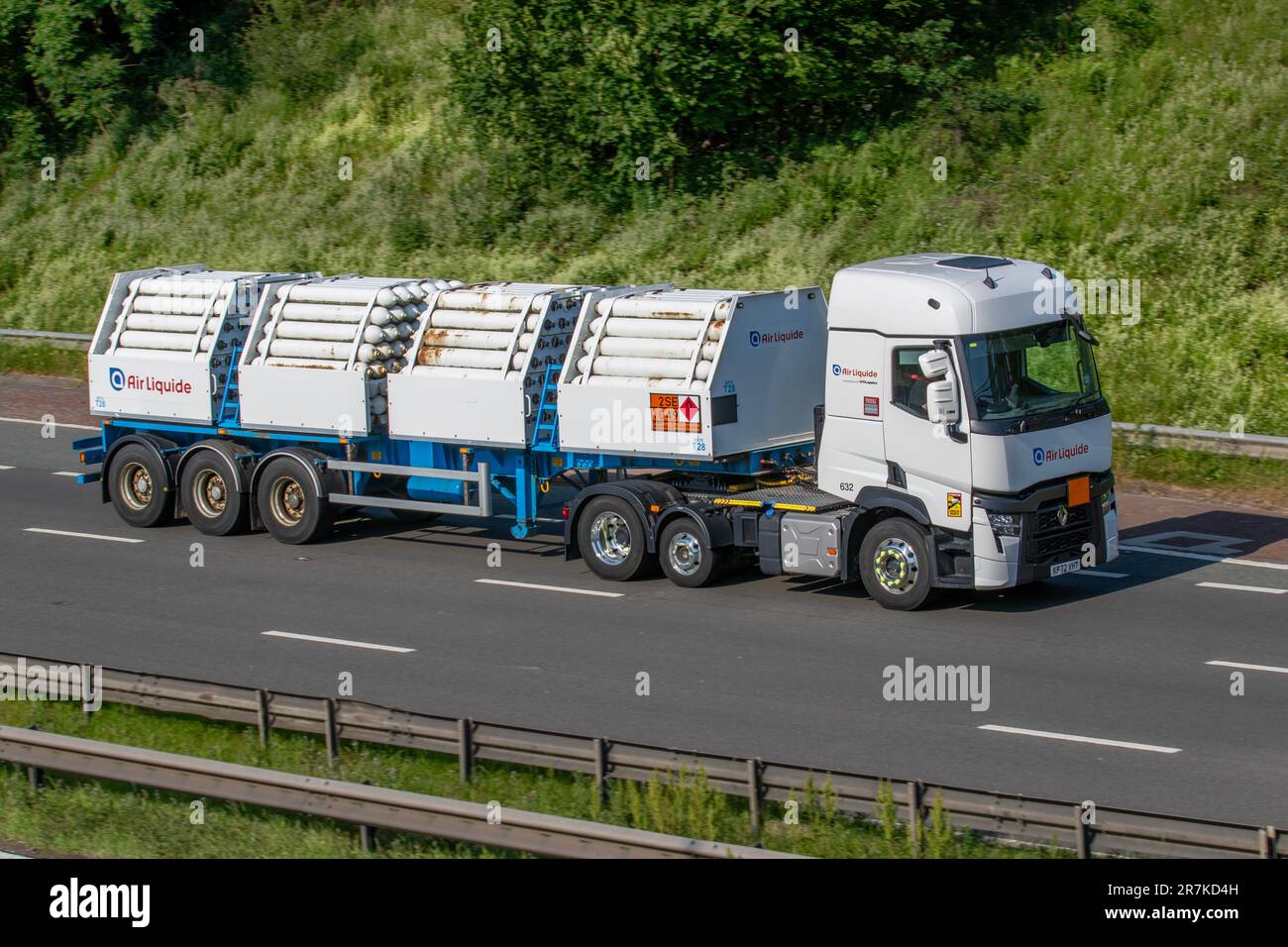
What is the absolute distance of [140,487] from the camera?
20.4 metres

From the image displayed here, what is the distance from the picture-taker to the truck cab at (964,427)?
599 inches

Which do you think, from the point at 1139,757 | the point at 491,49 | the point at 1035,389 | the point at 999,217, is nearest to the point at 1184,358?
the point at 999,217

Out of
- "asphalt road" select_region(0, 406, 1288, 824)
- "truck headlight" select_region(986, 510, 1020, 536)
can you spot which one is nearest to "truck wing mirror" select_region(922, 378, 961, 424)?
"truck headlight" select_region(986, 510, 1020, 536)

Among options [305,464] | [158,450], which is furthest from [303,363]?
[158,450]

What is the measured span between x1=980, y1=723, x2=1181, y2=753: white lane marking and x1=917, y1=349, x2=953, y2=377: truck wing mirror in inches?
142

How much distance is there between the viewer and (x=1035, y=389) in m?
15.6

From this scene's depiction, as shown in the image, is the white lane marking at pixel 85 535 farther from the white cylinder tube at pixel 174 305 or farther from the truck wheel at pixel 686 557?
the truck wheel at pixel 686 557

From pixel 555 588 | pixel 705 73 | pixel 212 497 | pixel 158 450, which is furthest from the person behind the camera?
pixel 705 73

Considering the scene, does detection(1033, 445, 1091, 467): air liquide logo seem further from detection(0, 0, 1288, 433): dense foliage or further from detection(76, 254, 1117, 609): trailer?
detection(0, 0, 1288, 433): dense foliage

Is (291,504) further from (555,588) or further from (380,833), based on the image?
(380,833)

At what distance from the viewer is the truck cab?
15203 millimetres

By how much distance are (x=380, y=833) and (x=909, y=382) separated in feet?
24.0

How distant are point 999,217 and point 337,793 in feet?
63.2

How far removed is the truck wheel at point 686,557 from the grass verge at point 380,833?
5.60 meters
